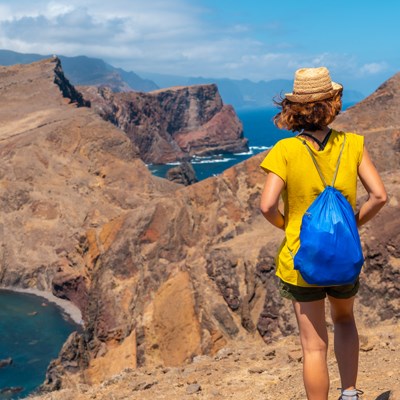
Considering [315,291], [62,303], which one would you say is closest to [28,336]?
[62,303]

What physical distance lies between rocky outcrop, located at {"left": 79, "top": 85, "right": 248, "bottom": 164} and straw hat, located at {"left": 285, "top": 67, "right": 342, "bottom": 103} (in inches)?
4913

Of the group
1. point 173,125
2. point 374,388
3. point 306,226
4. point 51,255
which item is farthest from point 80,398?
point 173,125

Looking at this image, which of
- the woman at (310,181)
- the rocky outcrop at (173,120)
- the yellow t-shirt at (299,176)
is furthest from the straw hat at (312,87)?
the rocky outcrop at (173,120)

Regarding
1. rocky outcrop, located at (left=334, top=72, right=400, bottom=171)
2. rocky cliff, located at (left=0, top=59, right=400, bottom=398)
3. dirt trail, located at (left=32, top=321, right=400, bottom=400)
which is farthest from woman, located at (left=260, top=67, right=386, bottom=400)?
rocky outcrop, located at (left=334, top=72, right=400, bottom=171)

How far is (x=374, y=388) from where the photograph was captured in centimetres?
762

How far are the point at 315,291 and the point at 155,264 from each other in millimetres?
24590

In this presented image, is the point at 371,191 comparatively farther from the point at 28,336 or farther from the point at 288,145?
the point at 28,336

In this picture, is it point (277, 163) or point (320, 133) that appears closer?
point (277, 163)

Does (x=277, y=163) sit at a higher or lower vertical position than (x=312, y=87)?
lower

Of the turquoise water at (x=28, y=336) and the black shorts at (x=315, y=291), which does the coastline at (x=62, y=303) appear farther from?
the black shorts at (x=315, y=291)

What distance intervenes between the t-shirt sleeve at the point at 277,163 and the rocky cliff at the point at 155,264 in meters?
7.23

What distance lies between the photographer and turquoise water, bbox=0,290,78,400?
34.7 metres

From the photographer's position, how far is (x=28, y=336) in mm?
42281

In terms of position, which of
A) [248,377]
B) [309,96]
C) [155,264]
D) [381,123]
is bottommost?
[155,264]
